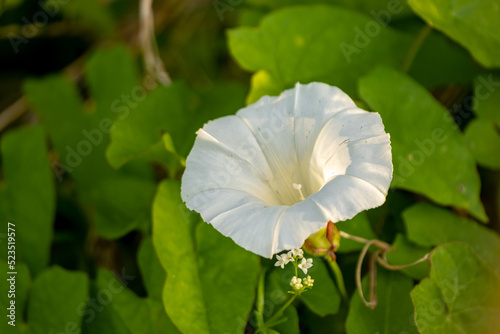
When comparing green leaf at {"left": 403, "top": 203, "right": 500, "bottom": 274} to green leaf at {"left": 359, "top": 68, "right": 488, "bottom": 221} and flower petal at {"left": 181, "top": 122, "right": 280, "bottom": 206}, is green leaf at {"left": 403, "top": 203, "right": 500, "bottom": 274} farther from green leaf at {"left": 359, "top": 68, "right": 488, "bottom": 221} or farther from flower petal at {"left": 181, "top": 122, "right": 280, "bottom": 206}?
flower petal at {"left": 181, "top": 122, "right": 280, "bottom": 206}

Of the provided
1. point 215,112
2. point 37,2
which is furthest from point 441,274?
point 37,2

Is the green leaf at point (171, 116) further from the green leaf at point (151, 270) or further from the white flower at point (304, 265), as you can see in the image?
the white flower at point (304, 265)

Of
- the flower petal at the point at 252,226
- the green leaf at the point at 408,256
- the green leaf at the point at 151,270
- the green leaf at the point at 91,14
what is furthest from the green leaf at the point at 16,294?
the green leaf at the point at 91,14

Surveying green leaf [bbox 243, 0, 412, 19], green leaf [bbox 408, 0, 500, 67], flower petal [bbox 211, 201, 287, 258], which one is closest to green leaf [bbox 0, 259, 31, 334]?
flower petal [bbox 211, 201, 287, 258]

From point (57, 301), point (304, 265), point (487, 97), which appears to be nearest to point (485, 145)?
point (487, 97)

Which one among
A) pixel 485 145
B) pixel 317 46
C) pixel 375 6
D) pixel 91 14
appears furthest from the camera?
pixel 91 14

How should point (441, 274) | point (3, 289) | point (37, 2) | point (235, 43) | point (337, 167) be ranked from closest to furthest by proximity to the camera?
point (337, 167), point (441, 274), point (3, 289), point (235, 43), point (37, 2)

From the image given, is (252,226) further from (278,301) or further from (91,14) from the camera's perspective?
(91,14)

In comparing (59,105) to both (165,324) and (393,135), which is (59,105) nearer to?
(165,324)
